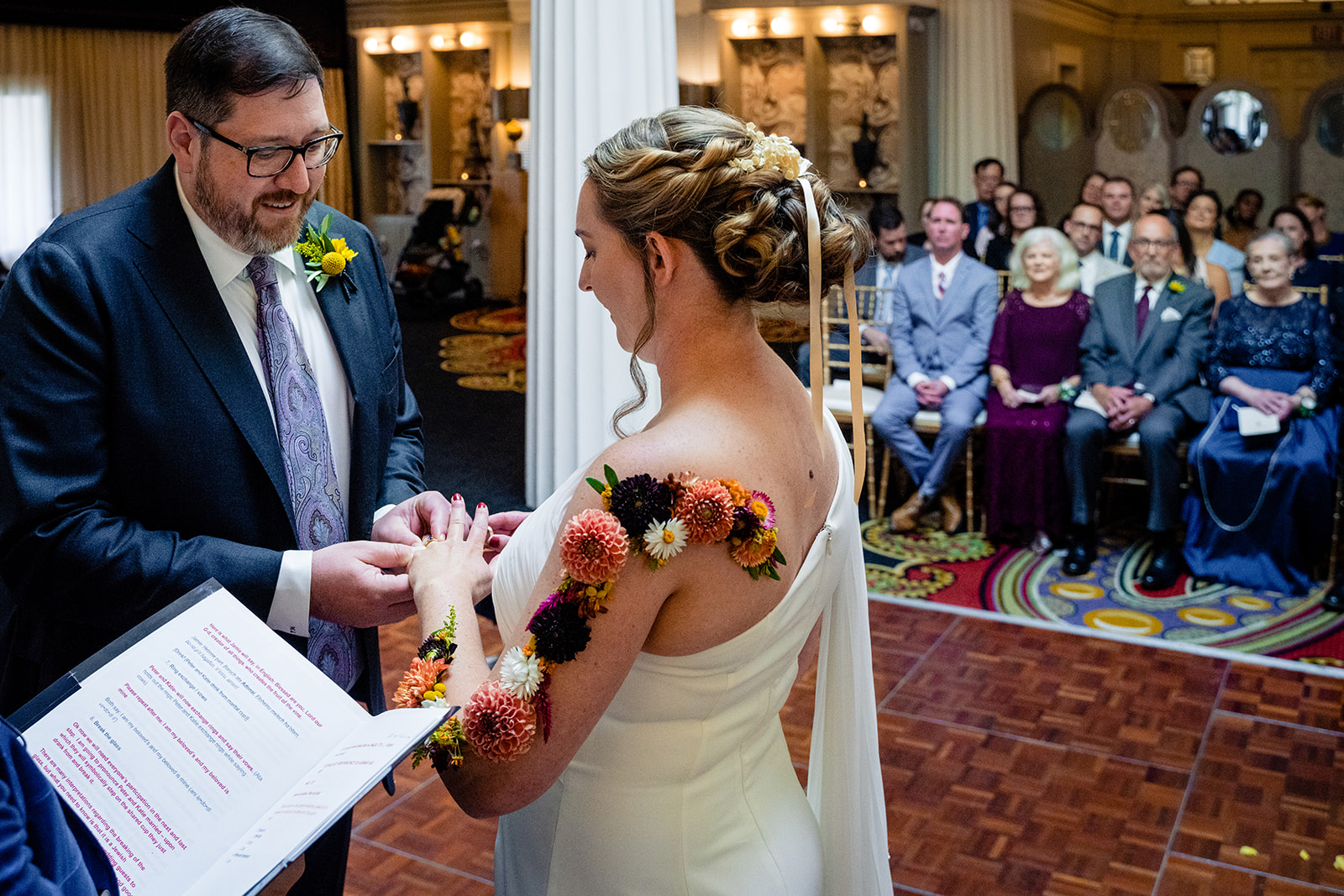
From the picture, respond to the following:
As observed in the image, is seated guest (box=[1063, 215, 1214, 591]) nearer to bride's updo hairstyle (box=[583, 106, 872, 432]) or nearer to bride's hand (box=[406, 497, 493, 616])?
bride's hand (box=[406, 497, 493, 616])

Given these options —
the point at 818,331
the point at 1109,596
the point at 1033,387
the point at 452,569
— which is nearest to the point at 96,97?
the point at 1033,387

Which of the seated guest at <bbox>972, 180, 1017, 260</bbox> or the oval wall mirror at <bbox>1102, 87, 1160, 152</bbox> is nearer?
the seated guest at <bbox>972, 180, 1017, 260</bbox>

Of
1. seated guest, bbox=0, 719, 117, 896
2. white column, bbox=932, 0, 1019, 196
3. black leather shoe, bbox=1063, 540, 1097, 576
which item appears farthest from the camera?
white column, bbox=932, 0, 1019, 196

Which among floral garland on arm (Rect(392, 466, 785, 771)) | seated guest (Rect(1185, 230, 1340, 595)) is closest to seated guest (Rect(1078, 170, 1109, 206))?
seated guest (Rect(1185, 230, 1340, 595))

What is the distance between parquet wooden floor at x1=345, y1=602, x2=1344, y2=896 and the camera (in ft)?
10.3

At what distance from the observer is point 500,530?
196 centimetres

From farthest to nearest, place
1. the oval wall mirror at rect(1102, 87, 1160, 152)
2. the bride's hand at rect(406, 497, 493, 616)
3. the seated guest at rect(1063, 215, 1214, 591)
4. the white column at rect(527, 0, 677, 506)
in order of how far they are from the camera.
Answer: the oval wall mirror at rect(1102, 87, 1160, 152) → the seated guest at rect(1063, 215, 1214, 591) → the white column at rect(527, 0, 677, 506) → the bride's hand at rect(406, 497, 493, 616)

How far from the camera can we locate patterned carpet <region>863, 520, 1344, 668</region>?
4.82 meters

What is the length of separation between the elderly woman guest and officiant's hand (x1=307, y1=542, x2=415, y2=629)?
4.68 metres

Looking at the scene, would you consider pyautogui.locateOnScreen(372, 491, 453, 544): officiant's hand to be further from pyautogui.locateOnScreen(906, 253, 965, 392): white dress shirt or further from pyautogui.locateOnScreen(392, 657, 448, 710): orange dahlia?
pyautogui.locateOnScreen(906, 253, 965, 392): white dress shirt

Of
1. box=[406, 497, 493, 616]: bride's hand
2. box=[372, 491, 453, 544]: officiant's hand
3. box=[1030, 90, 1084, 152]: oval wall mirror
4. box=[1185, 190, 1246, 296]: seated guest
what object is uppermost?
box=[1030, 90, 1084, 152]: oval wall mirror

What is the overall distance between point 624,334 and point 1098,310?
513 centimetres

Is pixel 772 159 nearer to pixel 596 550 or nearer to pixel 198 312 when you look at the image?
pixel 596 550

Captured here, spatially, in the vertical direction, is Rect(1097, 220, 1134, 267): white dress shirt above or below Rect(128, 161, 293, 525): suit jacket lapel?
above
